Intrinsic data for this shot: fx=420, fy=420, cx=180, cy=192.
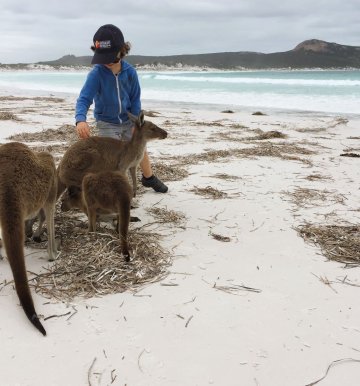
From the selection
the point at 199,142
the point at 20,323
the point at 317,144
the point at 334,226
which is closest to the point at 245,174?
the point at 334,226

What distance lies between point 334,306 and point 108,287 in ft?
4.49

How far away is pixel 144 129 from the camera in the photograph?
187 inches

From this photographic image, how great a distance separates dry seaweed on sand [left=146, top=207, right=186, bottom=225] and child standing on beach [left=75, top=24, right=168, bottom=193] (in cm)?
69

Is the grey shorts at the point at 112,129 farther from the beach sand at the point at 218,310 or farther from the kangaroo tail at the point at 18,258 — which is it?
the kangaroo tail at the point at 18,258

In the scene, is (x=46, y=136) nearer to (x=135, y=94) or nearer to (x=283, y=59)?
(x=135, y=94)

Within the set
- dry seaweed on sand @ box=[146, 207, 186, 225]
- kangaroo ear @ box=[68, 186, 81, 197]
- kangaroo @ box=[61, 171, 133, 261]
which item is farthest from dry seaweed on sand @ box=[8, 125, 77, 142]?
kangaroo @ box=[61, 171, 133, 261]

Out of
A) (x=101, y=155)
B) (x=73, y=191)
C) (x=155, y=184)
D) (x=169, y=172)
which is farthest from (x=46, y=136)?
(x=73, y=191)

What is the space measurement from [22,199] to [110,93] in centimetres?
239

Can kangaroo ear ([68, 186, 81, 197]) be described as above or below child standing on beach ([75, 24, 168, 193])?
below

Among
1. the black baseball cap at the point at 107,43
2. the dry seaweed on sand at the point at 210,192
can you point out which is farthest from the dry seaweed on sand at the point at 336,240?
the black baseball cap at the point at 107,43

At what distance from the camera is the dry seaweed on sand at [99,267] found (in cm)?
259

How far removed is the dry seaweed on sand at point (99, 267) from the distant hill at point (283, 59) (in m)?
90.9

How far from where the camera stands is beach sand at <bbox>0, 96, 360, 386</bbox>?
6.39ft

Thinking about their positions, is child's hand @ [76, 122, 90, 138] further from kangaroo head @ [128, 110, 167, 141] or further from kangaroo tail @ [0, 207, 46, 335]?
kangaroo tail @ [0, 207, 46, 335]
